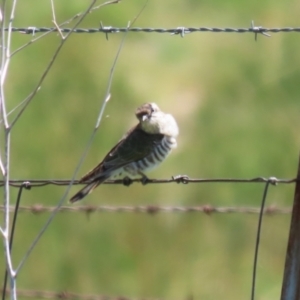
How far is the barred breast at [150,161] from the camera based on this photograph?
266 inches

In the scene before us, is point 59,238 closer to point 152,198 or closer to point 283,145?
point 152,198

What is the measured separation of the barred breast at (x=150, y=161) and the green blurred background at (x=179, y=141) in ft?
9.92

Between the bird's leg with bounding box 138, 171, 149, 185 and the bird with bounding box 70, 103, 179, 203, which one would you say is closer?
the bird's leg with bounding box 138, 171, 149, 185

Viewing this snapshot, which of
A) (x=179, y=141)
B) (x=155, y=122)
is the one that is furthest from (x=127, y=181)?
(x=179, y=141)

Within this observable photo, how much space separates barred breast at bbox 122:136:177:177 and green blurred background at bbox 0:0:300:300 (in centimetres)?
302

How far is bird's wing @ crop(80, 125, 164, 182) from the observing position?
21.8ft

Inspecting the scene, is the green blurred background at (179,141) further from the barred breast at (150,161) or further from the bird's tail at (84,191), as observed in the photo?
the bird's tail at (84,191)

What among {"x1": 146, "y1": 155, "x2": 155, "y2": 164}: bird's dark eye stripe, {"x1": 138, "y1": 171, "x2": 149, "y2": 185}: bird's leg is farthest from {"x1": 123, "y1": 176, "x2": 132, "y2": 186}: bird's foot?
{"x1": 146, "y1": 155, "x2": 155, "y2": 164}: bird's dark eye stripe

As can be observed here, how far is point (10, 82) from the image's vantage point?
12.4m

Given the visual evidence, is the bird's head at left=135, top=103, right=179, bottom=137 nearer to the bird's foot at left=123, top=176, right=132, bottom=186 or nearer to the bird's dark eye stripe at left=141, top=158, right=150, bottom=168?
the bird's dark eye stripe at left=141, top=158, right=150, bottom=168

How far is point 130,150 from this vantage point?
6.82 metres

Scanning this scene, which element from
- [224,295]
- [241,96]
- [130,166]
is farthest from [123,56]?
[130,166]

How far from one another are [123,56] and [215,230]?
4.05m

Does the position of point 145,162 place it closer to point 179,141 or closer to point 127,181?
point 127,181
